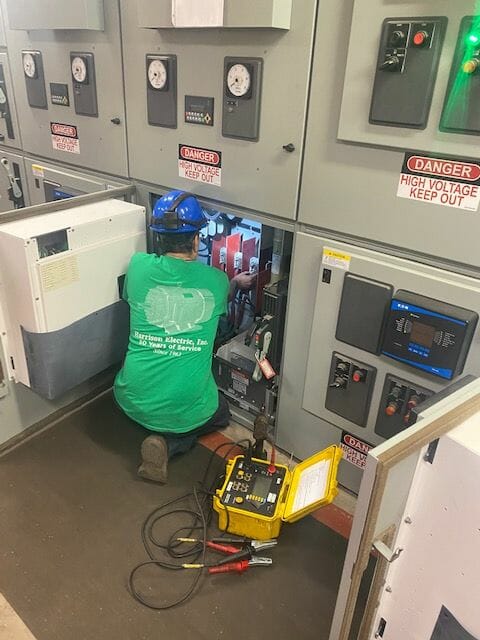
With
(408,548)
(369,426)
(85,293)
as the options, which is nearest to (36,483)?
(85,293)

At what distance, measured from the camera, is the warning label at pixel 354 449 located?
1808 mm

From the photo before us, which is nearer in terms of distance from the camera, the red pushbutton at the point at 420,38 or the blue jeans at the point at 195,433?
the red pushbutton at the point at 420,38

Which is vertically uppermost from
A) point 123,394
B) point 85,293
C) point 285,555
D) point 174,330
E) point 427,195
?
point 427,195

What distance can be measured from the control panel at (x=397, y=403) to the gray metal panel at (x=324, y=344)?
0.02 m

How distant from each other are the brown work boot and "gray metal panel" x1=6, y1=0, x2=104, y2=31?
5.29 feet

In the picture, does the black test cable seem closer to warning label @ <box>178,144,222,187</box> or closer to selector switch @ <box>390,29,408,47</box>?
warning label @ <box>178,144,222,187</box>

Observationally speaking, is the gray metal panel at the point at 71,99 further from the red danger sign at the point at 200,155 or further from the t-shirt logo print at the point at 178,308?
the t-shirt logo print at the point at 178,308

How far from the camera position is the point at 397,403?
1.63 meters

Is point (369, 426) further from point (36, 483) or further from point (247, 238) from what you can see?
point (36, 483)

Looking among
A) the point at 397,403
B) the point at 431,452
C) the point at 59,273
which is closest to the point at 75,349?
the point at 59,273

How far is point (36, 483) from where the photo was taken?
1935 mm

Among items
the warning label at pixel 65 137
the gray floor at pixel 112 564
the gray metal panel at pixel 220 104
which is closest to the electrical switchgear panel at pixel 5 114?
the warning label at pixel 65 137

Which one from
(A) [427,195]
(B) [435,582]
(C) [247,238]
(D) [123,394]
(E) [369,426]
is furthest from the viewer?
(C) [247,238]

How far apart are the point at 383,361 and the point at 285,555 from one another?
75 centimetres
